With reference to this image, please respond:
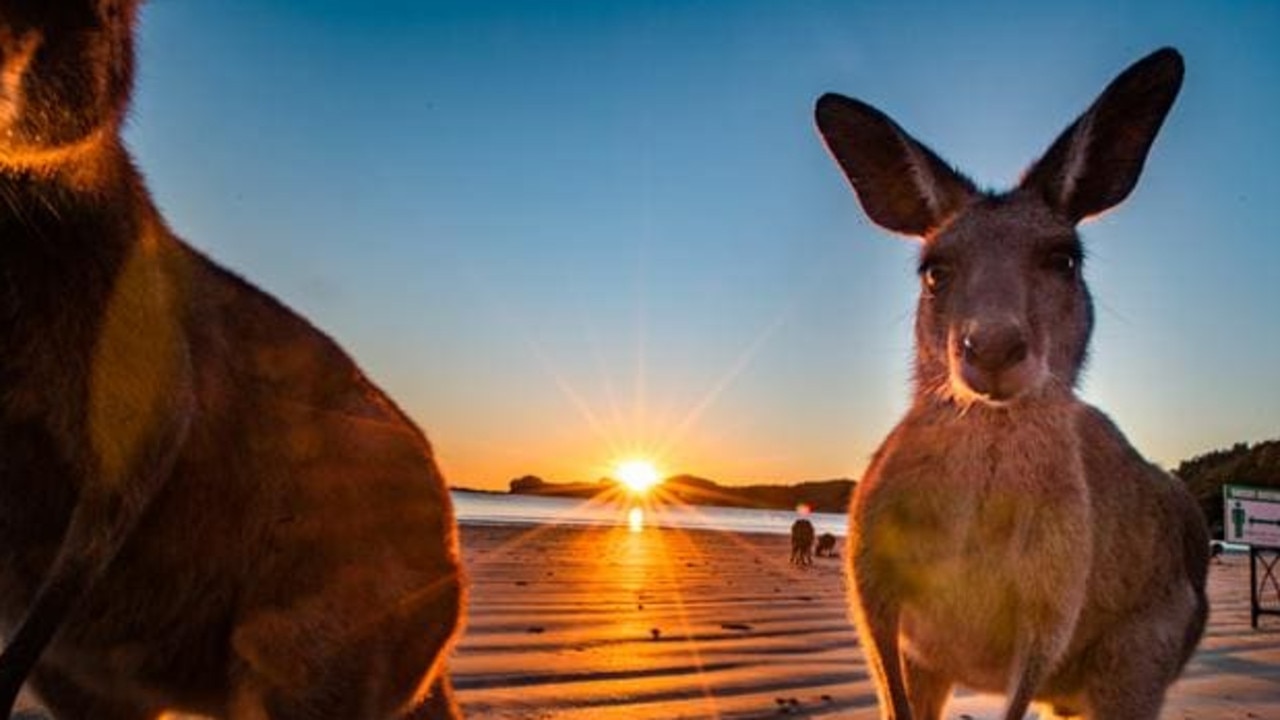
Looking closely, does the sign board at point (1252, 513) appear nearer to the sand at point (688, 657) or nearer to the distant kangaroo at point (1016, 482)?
the sand at point (688, 657)

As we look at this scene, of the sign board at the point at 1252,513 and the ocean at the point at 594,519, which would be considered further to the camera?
the ocean at the point at 594,519

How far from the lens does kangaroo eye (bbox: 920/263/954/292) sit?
2.80 meters

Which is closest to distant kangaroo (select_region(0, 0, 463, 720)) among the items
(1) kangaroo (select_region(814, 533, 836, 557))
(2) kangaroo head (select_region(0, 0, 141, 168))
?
(2) kangaroo head (select_region(0, 0, 141, 168))

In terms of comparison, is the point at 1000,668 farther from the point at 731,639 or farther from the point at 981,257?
the point at 731,639

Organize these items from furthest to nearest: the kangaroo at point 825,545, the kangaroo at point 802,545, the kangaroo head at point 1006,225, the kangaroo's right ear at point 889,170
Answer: the kangaroo at point 825,545, the kangaroo at point 802,545, the kangaroo's right ear at point 889,170, the kangaroo head at point 1006,225

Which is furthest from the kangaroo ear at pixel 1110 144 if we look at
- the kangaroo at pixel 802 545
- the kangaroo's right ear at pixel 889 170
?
the kangaroo at pixel 802 545

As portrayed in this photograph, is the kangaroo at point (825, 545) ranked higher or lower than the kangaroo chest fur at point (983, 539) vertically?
higher

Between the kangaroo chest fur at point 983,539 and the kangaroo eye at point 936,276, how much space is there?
380 millimetres

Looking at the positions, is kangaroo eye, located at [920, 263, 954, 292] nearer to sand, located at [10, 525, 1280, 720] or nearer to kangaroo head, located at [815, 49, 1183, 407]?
kangaroo head, located at [815, 49, 1183, 407]

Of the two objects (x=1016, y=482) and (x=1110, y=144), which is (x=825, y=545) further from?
(x=1016, y=482)

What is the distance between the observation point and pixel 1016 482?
8.06 feet

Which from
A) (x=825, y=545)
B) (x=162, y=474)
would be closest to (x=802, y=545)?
(x=825, y=545)

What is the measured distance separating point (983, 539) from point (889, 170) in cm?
118

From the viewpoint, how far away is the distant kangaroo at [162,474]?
1.91 metres
